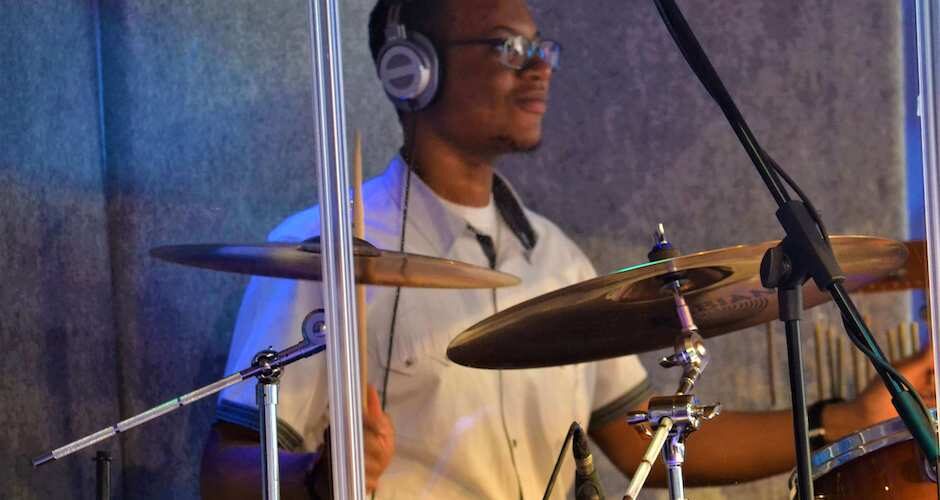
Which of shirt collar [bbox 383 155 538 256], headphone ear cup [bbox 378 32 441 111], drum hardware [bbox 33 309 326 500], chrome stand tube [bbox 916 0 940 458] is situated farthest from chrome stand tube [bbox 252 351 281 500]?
chrome stand tube [bbox 916 0 940 458]

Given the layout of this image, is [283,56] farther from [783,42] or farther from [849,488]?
[849,488]

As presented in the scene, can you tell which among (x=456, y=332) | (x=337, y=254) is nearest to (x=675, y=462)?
(x=456, y=332)

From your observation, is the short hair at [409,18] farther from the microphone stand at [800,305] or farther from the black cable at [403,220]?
the microphone stand at [800,305]

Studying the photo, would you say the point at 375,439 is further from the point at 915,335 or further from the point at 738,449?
the point at 915,335

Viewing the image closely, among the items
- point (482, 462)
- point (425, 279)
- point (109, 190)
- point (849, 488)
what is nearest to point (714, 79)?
point (849, 488)

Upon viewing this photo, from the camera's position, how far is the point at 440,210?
222 centimetres

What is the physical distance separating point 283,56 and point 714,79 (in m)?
1.02

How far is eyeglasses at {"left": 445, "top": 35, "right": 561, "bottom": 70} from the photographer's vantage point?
218cm

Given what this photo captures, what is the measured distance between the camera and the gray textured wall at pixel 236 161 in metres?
2.08

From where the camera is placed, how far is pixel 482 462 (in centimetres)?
217

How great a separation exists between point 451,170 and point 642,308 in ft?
1.77

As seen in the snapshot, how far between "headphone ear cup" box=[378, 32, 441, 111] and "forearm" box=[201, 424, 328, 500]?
2.24 feet

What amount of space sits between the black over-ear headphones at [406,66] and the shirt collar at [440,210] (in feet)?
0.38

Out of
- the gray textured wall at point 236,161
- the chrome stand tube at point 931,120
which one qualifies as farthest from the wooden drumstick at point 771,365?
the chrome stand tube at point 931,120
